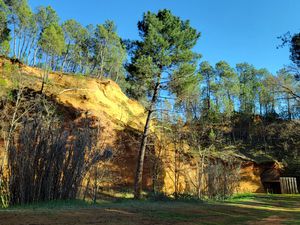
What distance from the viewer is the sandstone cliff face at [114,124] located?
73.2ft

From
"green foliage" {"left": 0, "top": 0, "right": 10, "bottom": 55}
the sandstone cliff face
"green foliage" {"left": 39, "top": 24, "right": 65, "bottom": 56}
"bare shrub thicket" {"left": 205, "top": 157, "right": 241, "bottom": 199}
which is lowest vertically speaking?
"bare shrub thicket" {"left": 205, "top": 157, "right": 241, "bottom": 199}

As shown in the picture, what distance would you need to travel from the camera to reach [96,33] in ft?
135

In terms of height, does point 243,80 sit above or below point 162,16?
above

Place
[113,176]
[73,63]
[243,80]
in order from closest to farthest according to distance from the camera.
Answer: [113,176]
[73,63]
[243,80]

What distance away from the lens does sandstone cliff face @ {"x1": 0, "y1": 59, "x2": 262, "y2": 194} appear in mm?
22297

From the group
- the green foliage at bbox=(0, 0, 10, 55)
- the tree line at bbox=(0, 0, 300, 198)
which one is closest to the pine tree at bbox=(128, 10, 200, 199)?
the tree line at bbox=(0, 0, 300, 198)

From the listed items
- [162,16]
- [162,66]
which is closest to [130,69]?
[162,66]

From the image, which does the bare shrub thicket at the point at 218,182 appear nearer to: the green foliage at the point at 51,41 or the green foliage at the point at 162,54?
the green foliage at the point at 162,54

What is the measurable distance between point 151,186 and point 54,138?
1465 cm

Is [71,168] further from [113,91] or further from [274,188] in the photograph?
[274,188]

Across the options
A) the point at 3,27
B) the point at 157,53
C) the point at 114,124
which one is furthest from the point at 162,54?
the point at 3,27

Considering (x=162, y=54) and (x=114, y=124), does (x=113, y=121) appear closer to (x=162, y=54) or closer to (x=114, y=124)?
(x=114, y=124)

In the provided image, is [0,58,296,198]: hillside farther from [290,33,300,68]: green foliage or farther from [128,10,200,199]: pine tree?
[290,33,300,68]: green foliage

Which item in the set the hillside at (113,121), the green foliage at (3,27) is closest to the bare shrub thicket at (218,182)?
the hillside at (113,121)
